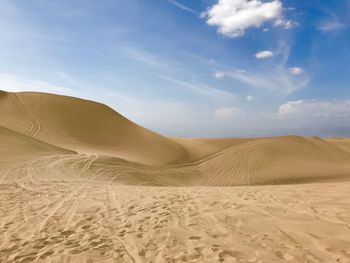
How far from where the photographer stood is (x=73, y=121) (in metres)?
28.4

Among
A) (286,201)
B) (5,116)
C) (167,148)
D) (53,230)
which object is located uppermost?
(5,116)

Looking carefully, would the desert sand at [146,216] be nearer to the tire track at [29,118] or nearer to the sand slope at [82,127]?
the sand slope at [82,127]

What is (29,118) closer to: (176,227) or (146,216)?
(146,216)

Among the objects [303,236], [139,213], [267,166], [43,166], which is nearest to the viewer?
[303,236]

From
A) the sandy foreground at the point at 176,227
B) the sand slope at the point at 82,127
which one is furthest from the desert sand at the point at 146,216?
the sand slope at the point at 82,127

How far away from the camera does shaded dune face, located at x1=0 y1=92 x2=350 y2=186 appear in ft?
56.4

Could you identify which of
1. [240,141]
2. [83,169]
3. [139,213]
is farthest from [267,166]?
[139,213]

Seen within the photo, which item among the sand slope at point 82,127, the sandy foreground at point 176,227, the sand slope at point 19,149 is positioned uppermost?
the sand slope at point 82,127

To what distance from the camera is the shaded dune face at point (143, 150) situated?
17.2 metres

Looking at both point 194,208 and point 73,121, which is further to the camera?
point 73,121

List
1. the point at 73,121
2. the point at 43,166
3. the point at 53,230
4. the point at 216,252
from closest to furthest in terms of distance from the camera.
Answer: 1. the point at 216,252
2. the point at 53,230
3. the point at 43,166
4. the point at 73,121

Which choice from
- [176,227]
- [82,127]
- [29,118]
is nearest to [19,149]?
[82,127]

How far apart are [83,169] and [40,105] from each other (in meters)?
19.2

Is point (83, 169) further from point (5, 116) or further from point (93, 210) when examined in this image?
point (5, 116)
